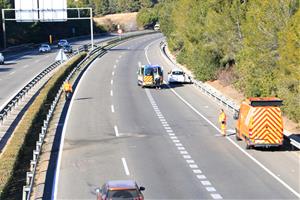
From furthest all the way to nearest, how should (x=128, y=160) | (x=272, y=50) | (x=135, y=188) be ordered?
(x=272, y=50), (x=128, y=160), (x=135, y=188)

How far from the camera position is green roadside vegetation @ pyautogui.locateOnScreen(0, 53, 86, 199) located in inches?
830

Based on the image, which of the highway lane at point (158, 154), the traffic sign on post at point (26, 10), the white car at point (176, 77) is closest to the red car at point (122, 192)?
the highway lane at point (158, 154)

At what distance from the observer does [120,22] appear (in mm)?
175625

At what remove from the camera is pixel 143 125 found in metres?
35.7

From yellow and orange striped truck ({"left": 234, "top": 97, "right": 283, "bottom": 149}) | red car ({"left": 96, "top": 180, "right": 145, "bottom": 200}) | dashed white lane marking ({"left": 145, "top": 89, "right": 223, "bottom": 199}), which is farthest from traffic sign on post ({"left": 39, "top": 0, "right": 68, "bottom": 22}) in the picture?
red car ({"left": 96, "top": 180, "right": 145, "bottom": 200})

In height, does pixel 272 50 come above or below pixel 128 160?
above

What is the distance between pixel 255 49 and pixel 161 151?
1300 centimetres

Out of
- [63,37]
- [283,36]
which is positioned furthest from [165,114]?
[63,37]

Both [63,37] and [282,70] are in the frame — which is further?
[63,37]

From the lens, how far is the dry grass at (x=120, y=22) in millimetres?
170238

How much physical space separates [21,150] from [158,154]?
238 inches

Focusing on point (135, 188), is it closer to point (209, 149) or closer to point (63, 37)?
point (209, 149)

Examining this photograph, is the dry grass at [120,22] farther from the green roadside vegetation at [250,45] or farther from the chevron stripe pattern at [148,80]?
the chevron stripe pattern at [148,80]

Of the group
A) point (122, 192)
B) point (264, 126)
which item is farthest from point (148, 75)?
point (122, 192)
